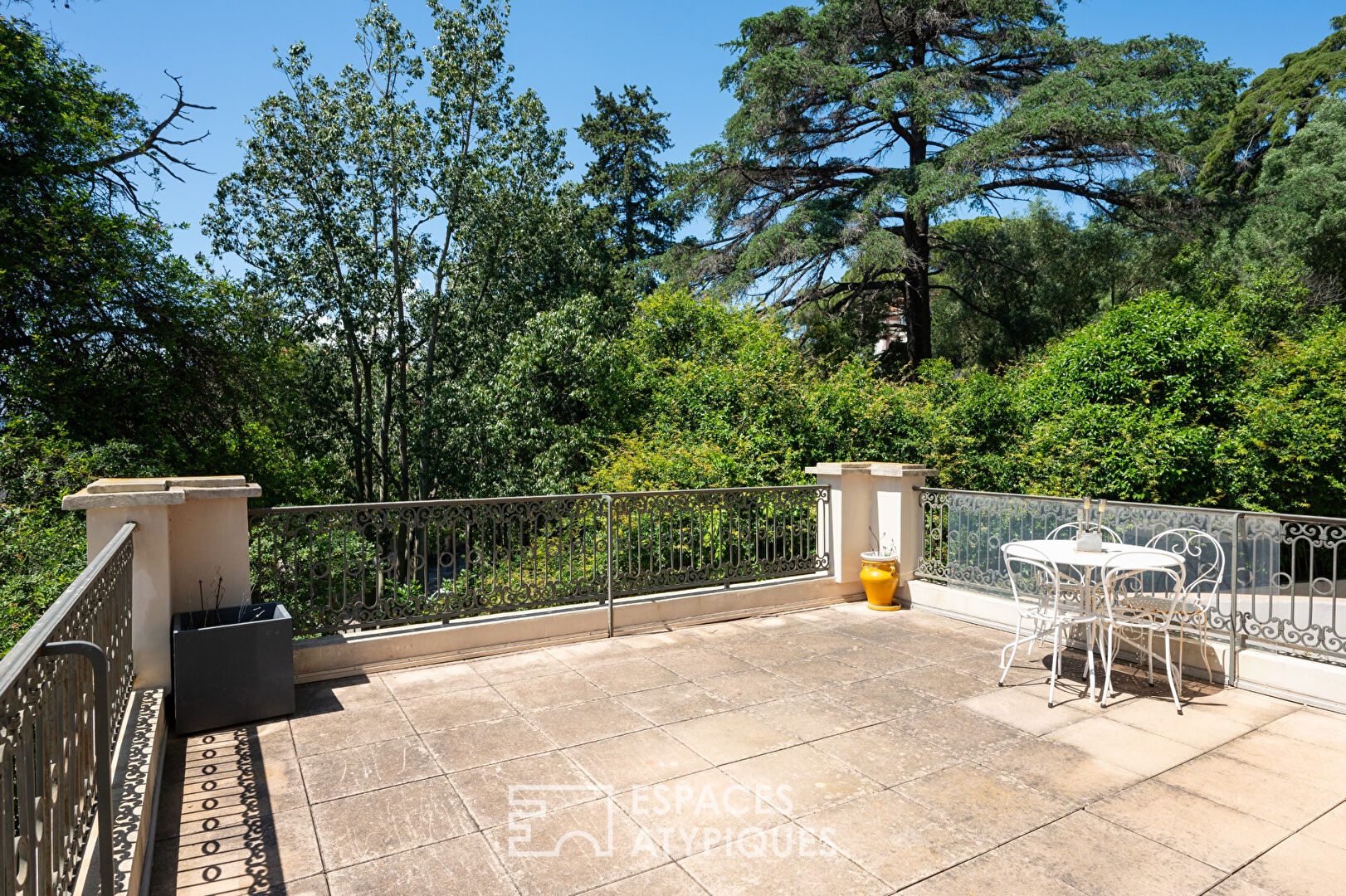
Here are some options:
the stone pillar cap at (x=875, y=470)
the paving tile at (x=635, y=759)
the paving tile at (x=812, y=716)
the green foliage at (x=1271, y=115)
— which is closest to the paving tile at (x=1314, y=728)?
the paving tile at (x=812, y=716)

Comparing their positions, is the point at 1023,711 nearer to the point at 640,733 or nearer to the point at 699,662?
the point at 699,662

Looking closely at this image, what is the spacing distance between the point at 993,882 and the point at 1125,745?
175 centimetres

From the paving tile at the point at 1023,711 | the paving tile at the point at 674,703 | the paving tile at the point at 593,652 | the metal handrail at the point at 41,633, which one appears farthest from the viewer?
the paving tile at the point at 593,652

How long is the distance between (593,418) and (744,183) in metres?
6.33

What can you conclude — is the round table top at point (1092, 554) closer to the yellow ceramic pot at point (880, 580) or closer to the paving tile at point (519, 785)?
the yellow ceramic pot at point (880, 580)

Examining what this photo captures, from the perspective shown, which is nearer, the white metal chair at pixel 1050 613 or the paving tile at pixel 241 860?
the paving tile at pixel 241 860

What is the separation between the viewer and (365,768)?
3.67 m

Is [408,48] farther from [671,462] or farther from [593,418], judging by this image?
[671,462]

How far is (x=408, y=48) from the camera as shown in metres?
18.4

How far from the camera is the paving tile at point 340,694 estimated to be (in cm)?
452

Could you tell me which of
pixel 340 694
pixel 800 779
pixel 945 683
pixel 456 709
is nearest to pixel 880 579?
pixel 945 683

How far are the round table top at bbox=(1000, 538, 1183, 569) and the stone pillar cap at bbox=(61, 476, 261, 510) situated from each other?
5.18 m

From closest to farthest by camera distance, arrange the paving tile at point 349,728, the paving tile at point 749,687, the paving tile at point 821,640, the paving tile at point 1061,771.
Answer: the paving tile at point 1061,771 → the paving tile at point 349,728 → the paving tile at point 749,687 → the paving tile at point 821,640

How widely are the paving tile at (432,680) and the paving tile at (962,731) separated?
2.76 metres
